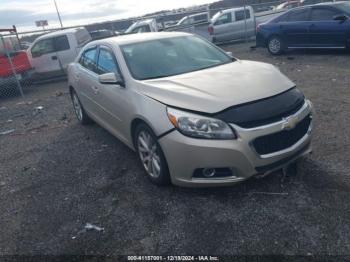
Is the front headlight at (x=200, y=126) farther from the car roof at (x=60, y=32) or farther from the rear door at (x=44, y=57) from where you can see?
the car roof at (x=60, y=32)

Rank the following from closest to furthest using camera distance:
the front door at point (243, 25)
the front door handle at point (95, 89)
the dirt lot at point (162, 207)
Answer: the dirt lot at point (162, 207)
the front door handle at point (95, 89)
the front door at point (243, 25)

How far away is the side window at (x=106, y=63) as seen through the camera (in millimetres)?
4621

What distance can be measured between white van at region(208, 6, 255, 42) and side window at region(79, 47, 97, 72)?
11.9 meters

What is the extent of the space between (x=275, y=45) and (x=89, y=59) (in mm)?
8444

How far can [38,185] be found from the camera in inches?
182

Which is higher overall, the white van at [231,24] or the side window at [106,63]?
the side window at [106,63]

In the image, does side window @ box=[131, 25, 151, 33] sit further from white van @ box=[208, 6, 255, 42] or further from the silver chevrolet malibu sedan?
the silver chevrolet malibu sedan

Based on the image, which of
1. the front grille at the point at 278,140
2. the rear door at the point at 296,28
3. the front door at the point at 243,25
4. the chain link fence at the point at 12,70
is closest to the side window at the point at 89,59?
the front grille at the point at 278,140

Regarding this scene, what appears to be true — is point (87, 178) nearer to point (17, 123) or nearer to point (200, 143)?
point (200, 143)

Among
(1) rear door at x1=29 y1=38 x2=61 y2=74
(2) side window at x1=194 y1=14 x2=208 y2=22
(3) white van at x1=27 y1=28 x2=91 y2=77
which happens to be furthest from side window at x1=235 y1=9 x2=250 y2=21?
(1) rear door at x1=29 y1=38 x2=61 y2=74

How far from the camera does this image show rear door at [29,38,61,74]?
44.0ft

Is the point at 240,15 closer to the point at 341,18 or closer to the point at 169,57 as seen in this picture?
the point at 341,18

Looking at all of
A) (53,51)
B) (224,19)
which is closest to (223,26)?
(224,19)

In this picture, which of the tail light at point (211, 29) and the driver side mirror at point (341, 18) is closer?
the driver side mirror at point (341, 18)
